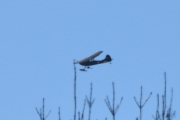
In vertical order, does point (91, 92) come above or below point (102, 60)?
below

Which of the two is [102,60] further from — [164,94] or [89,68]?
[164,94]

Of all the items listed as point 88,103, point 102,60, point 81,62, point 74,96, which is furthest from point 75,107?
point 102,60

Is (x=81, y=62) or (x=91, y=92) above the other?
(x=81, y=62)

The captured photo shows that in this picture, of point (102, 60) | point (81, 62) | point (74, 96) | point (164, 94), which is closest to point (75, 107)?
point (74, 96)

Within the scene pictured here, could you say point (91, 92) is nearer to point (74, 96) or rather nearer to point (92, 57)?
point (74, 96)

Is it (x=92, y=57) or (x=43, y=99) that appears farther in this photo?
(x=92, y=57)

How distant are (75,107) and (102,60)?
12.6 m

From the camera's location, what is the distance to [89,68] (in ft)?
91.3

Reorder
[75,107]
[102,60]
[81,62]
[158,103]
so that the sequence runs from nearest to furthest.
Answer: [75,107]
[158,103]
[81,62]
[102,60]

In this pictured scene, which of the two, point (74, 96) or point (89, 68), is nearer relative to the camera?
point (74, 96)

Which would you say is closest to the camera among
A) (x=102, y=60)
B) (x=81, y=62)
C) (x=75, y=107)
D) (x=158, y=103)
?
(x=75, y=107)

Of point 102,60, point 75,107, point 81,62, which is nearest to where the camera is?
point 75,107

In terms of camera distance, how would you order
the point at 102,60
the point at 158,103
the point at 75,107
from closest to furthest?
1. the point at 75,107
2. the point at 158,103
3. the point at 102,60

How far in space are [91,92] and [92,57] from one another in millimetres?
8805
